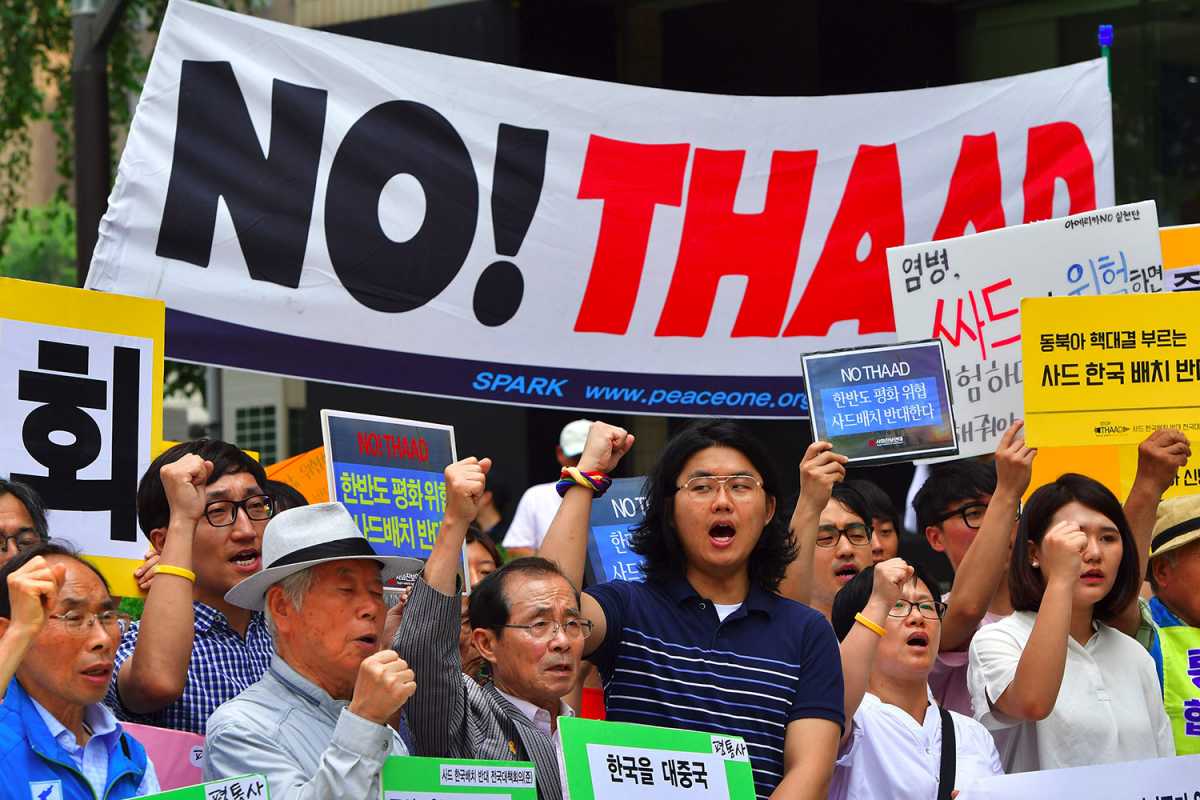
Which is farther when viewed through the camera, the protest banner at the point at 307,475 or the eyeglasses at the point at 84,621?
the protest banner at the point at 307,475

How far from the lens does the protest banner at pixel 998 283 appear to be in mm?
6266

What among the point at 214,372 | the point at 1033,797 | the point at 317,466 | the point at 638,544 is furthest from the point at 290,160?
the point at 214,372

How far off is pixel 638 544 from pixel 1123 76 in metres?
8.60

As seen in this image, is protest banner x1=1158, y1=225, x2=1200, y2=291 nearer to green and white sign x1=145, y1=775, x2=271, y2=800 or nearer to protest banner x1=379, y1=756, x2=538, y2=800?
protest banner x1=379, y1=756, x2=538, y2=800

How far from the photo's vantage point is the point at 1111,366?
5797 millimetres

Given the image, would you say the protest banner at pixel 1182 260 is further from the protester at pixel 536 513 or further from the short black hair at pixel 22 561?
the short black hair at pixel 22 561

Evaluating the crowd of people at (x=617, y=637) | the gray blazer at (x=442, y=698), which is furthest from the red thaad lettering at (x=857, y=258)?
the gray blazer at (x=442, y=698)

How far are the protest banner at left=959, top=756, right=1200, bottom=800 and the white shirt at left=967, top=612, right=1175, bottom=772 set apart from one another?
37cm

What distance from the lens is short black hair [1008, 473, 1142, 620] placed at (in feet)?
17.2

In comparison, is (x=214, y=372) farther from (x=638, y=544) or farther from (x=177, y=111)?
(x=638, y=544)

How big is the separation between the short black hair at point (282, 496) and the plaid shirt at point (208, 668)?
347 millimetres

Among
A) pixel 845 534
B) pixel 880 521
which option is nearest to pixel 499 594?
pixel 845 534

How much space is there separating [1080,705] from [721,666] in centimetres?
121

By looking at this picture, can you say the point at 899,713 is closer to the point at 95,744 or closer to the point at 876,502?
the point at 876,502
